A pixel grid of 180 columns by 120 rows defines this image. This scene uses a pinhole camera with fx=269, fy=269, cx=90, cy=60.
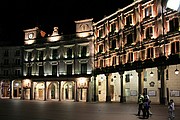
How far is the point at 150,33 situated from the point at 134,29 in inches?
185

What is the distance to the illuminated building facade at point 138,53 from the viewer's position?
125 ft

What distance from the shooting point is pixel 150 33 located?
4222cm

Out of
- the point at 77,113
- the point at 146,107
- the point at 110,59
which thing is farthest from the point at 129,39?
the point at 146,107

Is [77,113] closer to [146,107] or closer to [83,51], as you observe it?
[146,107]

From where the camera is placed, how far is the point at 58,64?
66062 mm

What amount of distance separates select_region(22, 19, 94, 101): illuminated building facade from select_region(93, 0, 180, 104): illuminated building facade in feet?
10.4

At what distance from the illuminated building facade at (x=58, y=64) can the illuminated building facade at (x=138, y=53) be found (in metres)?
3.16

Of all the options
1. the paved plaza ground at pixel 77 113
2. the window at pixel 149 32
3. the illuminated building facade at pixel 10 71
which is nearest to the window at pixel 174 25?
the window at pixel 149 32

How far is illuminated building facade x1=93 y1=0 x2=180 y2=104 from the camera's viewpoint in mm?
37950

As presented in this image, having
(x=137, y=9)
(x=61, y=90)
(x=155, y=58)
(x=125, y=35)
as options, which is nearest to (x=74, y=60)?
(x=61, y=90)

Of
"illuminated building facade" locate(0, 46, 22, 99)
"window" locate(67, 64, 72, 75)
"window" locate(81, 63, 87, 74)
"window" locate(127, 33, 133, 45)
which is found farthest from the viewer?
"illuminated building facade" locate(0, 46, 22, 99)

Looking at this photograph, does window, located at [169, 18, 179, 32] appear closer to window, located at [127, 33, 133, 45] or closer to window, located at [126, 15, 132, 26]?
window, located at [127, 33, 133, 45]

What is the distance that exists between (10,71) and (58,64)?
18.6 m

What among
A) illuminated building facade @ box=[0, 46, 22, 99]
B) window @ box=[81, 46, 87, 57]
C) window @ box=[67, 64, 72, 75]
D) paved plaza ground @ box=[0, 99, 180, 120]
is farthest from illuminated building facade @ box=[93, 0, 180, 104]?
illuminated building facade @ box=[0, 46, 22, 99]
